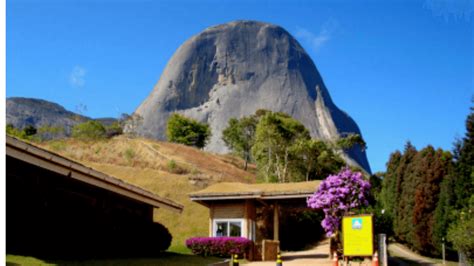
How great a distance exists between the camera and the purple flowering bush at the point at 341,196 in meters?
18.5

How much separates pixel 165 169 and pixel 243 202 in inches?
891

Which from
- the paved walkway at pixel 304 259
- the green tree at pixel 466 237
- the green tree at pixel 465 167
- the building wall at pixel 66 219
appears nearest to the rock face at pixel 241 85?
the paved walkway at pixel 304 259

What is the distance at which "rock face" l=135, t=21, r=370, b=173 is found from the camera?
14325cm

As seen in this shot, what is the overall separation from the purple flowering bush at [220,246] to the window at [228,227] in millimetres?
1487

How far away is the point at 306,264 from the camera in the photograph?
20.0m

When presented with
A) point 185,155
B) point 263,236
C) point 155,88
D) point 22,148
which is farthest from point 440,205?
point 155,88

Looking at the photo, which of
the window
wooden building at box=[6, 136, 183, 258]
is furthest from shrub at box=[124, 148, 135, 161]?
wooden building at box=[6, 136, 183, 258]

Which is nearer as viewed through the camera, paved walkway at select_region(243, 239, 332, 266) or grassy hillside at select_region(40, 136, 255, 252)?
paved walkway at select_region(243, 239, 332, 266)

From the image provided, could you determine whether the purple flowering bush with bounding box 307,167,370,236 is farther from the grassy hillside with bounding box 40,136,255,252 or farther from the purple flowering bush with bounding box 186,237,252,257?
the grassy hillside with bounding box 40,136,255,252

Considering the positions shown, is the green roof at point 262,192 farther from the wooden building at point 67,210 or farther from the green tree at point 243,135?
the green tree at point 243,135

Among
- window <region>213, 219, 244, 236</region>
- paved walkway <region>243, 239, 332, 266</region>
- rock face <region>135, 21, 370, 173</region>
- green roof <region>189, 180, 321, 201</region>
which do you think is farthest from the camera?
rock face <region>135, 21, 370, 173</region>

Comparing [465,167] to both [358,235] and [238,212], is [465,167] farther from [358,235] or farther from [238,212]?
[238,212]

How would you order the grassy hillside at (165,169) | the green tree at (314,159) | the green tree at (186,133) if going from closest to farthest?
the grassy hillside at (165,169), the green tree at (314,159), the green tree at (186,133)

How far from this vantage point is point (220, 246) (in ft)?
77.4
